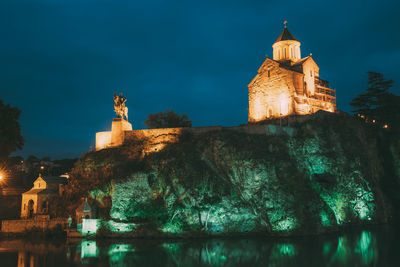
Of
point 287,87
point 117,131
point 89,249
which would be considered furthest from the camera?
point 287,87

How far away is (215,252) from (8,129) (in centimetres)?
2107

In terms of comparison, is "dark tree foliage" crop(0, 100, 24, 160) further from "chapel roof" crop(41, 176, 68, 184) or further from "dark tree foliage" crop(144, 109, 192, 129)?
"dark tree foliage" crop(144, 109, 192, 129)

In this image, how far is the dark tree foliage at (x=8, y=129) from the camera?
29.6 meters

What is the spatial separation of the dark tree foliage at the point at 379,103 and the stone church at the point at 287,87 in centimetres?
489

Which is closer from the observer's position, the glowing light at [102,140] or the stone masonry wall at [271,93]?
the glowing light at [102,140]

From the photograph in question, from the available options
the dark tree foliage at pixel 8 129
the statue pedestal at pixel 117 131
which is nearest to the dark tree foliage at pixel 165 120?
the statue pedestal at pixel 117 131

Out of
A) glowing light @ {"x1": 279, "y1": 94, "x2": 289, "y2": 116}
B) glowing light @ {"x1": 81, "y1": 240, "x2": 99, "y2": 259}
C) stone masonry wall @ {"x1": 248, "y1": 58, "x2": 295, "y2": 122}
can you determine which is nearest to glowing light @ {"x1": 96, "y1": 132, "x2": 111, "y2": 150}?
glowing light @ {"x1": 81, "y1": 240, "x2": 99, "y2": 259}

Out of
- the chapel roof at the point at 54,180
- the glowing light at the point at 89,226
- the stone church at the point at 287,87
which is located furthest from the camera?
the stone church at the point at 287,87

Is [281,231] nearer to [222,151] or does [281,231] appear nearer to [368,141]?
[222,151]

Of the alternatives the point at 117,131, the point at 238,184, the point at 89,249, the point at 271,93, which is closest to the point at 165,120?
the point at 117,131

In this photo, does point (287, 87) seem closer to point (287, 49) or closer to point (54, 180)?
point (287, 49)

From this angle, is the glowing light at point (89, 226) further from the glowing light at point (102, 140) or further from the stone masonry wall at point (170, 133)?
the glowing light at point (102, 140)

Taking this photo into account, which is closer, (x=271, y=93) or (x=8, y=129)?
(x=8, y=129)

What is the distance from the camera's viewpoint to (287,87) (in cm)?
3731
